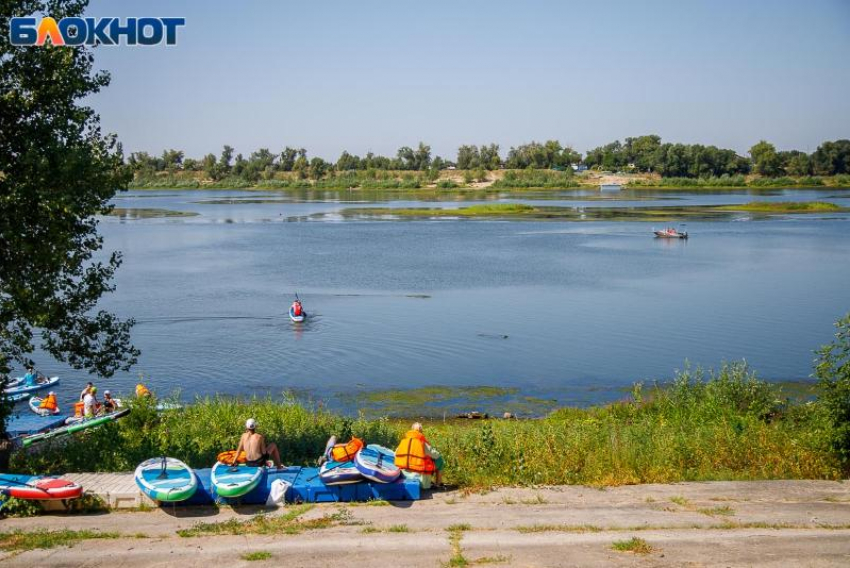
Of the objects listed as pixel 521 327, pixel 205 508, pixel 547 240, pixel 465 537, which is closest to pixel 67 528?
pixel 205 508

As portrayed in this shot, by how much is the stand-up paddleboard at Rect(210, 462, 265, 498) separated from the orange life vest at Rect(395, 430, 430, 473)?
101 inches

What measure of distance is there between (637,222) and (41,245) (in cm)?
9156

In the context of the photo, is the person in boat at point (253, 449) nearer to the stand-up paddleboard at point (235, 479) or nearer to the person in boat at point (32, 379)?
the stand-up paddleboard at point (235, 479)

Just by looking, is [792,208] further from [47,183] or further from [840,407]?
[47,183]

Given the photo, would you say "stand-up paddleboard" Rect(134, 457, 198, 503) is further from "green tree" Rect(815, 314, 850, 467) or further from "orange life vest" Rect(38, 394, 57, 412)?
"orange life vest" Rect(38, 394, 57, 412)

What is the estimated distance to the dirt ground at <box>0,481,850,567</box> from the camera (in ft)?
38.7

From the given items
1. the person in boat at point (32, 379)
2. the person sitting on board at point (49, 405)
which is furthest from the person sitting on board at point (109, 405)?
the person in boat at point (32, 379)

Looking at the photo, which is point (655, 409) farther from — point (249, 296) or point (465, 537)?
point (249, 296)

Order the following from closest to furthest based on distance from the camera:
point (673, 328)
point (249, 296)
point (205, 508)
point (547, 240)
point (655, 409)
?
point (205, 508) → point (655, 409) → point (673, 328) → point (249, 296) → point (547, 240)

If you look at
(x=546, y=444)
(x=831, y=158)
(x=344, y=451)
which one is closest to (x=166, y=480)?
(x=344, y=451)

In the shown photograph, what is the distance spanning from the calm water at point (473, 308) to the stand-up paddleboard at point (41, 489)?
46.1 feet

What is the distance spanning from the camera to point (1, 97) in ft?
49.0

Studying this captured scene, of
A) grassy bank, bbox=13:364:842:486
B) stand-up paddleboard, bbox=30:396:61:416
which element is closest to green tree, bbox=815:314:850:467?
grassy bank, bbox=13:364:842:486

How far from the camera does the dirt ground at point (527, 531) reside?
1180cm
